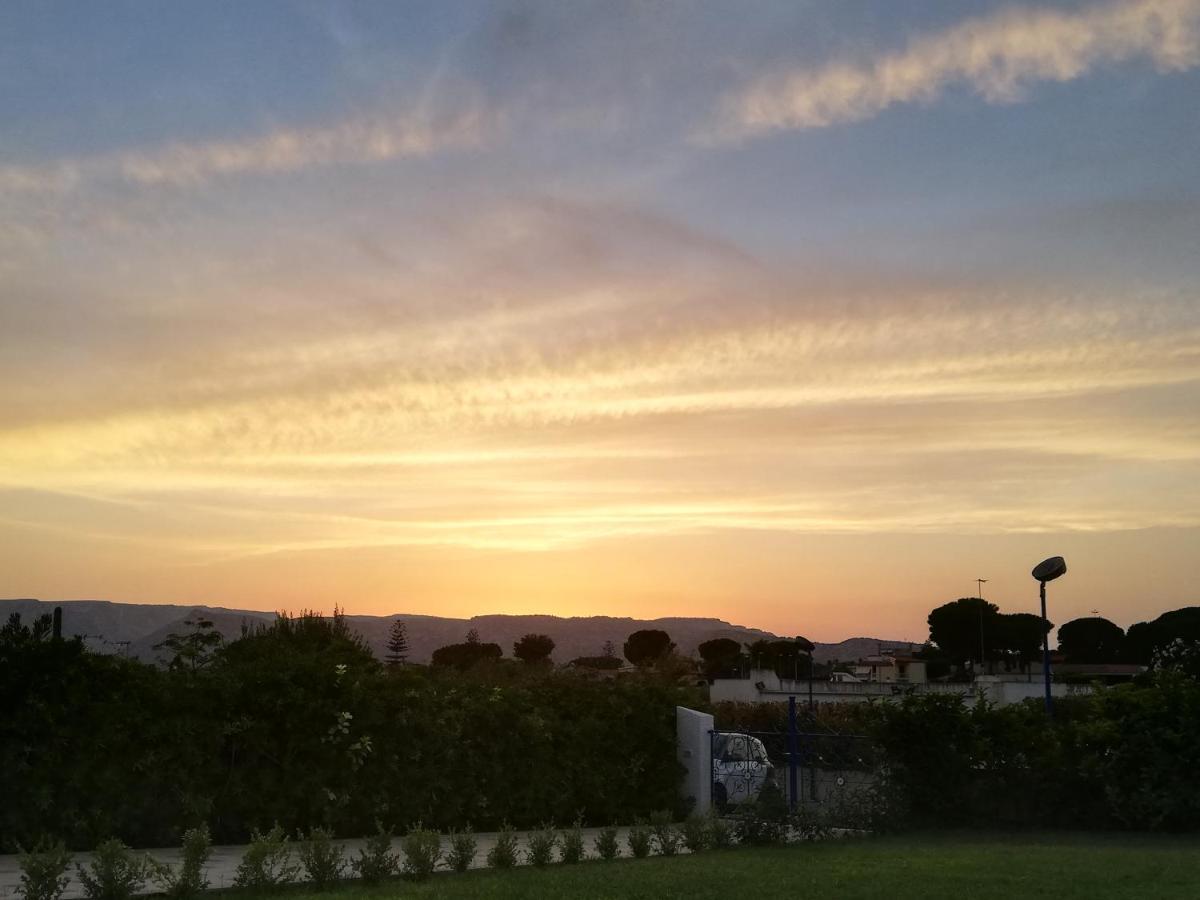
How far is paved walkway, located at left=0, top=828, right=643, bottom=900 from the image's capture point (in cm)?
1143

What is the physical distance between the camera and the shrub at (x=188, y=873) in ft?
35.5

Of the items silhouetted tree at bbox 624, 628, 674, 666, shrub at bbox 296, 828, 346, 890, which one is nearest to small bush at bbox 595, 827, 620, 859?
shrub at bbox 296, 828, 346, 890

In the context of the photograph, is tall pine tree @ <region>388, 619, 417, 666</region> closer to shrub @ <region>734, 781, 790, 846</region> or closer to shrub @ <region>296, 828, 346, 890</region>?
shrub @ <region>734, 781, 790, 846</region>

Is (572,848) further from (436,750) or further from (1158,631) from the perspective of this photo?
(1158,631)

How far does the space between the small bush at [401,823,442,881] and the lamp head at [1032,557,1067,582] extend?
11994 millimetres

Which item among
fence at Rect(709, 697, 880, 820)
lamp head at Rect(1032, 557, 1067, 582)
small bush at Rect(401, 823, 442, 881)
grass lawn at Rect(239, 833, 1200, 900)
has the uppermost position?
lamp head at Rect(1032, 557, 1067, 582)

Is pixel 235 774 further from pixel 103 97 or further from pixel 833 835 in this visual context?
pixel 103 97

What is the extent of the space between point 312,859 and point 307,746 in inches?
152

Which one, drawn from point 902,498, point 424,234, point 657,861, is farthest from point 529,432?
point 657,861

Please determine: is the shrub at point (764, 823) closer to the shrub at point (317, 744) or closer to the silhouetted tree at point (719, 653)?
the shrub at point (317, 744)

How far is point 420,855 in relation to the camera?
12047mm

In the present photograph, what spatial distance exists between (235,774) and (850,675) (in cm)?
7372

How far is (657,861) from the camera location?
13266 mm

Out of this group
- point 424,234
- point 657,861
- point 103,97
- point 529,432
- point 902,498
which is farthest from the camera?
point 902,498
